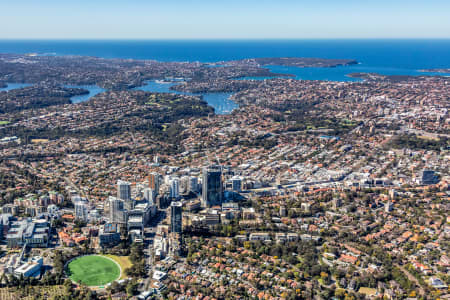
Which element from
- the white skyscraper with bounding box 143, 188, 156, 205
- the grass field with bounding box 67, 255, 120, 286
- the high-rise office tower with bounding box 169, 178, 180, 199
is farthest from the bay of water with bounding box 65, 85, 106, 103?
the grass field with bounding box 67, 255, 120, 286

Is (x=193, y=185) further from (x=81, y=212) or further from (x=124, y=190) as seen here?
(x=81, y=212)

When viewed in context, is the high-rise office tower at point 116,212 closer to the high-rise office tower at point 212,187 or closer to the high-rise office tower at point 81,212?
the high-rise office tower at point 81,212

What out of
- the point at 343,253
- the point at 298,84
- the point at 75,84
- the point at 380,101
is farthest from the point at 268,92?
the point at 343,253

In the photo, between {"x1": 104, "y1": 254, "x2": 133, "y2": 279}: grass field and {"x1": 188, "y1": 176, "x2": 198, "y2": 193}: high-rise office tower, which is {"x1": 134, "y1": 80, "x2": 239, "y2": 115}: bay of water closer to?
{"x1": 188, "y1": 176, "x2": 198, "y2": 193}: high-rise office tower

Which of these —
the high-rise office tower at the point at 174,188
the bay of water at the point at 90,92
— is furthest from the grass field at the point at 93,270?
the bay of water at the point at 90,92

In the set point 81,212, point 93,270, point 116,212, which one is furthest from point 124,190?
point 93,270

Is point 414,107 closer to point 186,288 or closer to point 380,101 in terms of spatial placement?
point 380,101
